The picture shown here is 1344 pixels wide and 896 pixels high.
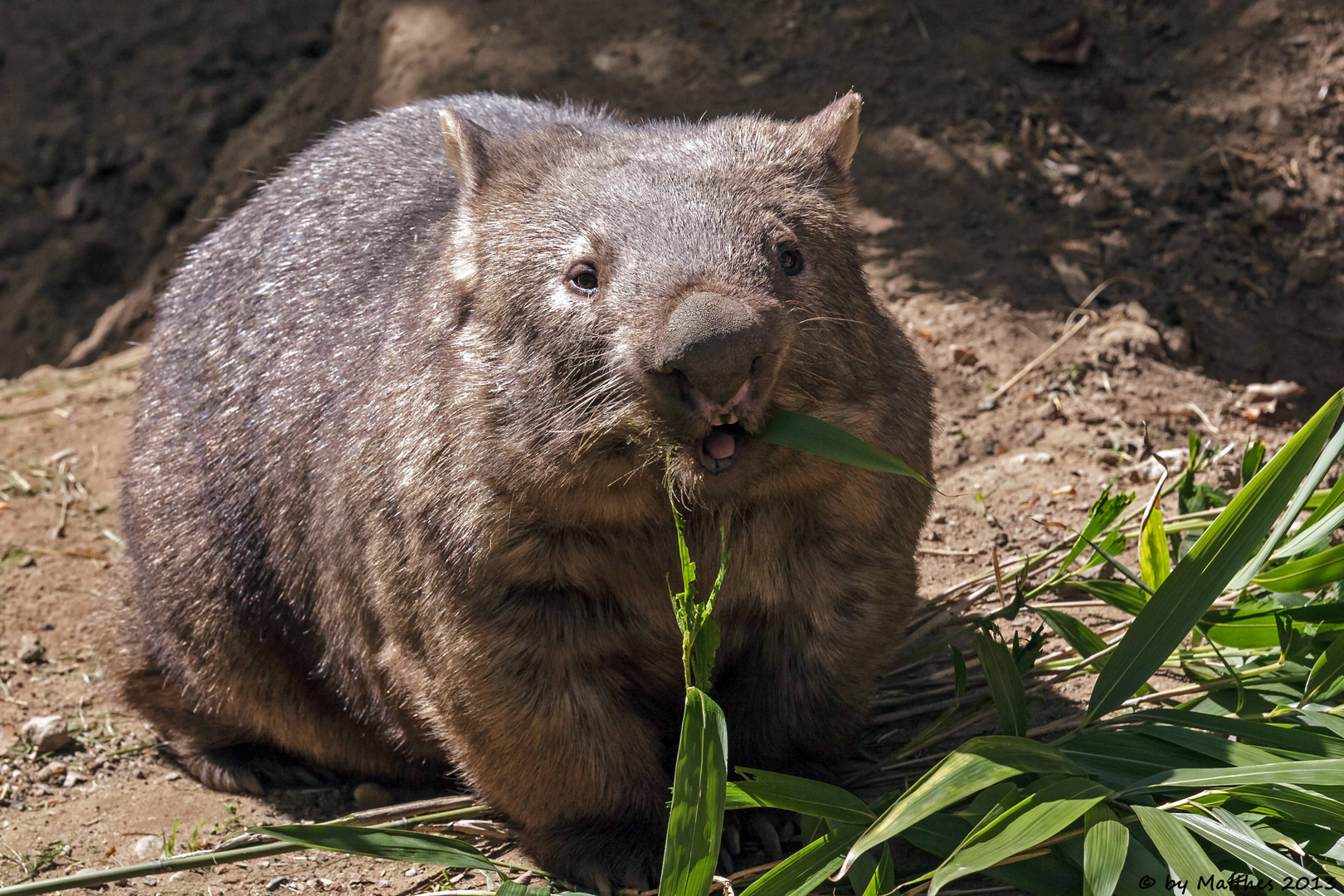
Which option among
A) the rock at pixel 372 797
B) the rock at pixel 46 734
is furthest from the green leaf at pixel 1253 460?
the rock at pixel 46 734

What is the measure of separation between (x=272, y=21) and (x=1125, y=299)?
18.6 ft

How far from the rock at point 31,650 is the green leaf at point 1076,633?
354cm

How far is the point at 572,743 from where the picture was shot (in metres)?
3.06

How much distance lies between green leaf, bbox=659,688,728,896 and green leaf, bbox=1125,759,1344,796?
0.86m

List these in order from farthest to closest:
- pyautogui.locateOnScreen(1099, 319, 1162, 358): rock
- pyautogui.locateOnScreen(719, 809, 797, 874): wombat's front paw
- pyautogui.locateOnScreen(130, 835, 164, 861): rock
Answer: pyautogui.locateOnScreen(1099, 319, 1162, 358): rock
pyautogui.locateOnScreen(130, 835, 164, 861): rock
pyautogui.locateOnScreen(719, 809, 797, 874): wombat's front paw

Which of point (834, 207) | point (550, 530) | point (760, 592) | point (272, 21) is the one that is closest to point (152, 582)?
point (550, 530)

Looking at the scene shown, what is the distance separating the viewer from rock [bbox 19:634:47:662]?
474 centimetres

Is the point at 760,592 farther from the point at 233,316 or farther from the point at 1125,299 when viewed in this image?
the point at 1125,299

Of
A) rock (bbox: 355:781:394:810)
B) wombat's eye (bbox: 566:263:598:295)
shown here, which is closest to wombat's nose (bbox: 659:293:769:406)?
wombat's eye (bbox: 566:263:598:295)

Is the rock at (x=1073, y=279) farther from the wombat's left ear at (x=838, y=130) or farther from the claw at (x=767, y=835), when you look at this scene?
the claw at (x=767, y=835)

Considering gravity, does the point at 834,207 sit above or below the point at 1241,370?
above

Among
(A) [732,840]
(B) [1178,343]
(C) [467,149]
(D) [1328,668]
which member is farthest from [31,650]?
(B) [1178,343]

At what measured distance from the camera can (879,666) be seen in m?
3.34

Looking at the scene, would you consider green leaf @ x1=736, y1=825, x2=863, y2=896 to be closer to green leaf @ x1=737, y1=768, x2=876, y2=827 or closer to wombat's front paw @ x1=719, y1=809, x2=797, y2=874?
green leaf @ x1=737, y1=768, x2=876, y2=827
